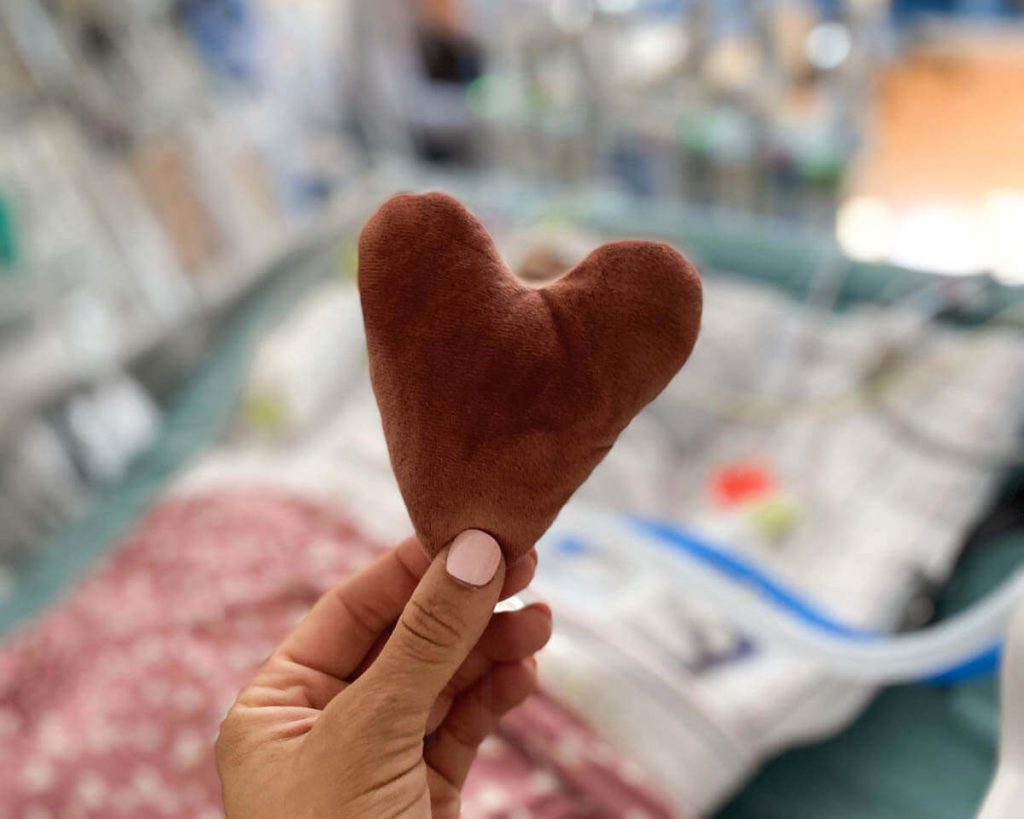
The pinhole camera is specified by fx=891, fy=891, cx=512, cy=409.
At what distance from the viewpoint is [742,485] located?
1299 mm

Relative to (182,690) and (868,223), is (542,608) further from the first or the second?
(868,223)

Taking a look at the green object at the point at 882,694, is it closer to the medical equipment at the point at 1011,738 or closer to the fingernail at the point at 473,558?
the medical equipment at the point at 1011,738

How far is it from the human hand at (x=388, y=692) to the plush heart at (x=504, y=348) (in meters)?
0.03

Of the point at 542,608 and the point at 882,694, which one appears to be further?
the point at 882,694

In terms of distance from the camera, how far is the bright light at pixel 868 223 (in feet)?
6.85

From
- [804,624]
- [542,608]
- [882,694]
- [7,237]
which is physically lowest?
[882,694]

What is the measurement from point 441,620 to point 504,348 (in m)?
0.11

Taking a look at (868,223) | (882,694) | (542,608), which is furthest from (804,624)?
(868,223)

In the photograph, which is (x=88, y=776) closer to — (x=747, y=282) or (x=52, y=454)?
(x=52, y=454)

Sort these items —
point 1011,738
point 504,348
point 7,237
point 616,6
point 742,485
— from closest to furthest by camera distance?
point 504,348 < point 1011,738 < point 742,485 < point 7,237 < point 616,6

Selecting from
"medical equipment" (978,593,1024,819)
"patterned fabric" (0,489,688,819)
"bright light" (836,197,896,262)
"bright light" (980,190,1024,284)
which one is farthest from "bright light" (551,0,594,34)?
"medical equipment" (978,593,1024,819)

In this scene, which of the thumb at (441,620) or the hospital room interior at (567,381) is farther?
the hospital room interior at (567,381)

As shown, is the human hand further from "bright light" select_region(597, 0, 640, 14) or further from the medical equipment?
"bright light" select_region(597, 0, 640, 14)

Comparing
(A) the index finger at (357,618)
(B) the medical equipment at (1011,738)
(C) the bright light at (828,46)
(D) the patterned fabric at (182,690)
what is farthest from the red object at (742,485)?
(C) the bright light at (828,46)
